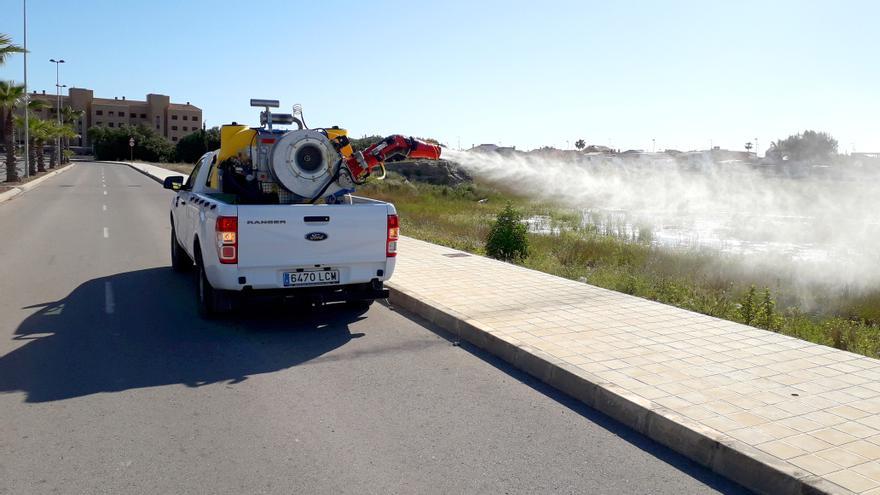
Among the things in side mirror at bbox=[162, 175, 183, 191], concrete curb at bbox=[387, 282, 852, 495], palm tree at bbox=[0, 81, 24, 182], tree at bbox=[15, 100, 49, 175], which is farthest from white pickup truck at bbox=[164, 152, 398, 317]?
tree at bbox=[15, 100, 49, 175]

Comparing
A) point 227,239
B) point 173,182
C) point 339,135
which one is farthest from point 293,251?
point 173,182

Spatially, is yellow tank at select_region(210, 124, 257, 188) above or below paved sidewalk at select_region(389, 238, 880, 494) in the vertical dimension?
above

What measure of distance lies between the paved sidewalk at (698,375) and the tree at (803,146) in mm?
51216

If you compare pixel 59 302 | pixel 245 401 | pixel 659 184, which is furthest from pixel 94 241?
pixel 659 184

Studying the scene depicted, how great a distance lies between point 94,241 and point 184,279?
5811 mm

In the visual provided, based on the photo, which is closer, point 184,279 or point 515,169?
point 184,279

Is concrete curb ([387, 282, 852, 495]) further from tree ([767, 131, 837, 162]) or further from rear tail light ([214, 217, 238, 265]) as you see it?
tree ([767, 131, 837, 162])

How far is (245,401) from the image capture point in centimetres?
567

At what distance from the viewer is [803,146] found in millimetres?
57656

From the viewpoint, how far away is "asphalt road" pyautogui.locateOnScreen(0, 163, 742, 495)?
4340 millimetres

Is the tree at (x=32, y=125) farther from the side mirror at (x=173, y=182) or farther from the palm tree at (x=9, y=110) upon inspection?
the side mirror at (x=173, y=182)

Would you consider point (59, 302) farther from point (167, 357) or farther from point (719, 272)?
point (719, 272)

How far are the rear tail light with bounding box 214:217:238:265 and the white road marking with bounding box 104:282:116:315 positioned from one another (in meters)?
2.32

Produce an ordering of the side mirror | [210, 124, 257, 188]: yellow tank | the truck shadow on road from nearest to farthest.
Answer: the truck shadow on road < [210, 124, 257, 188]: yellow tank < the side mirror
